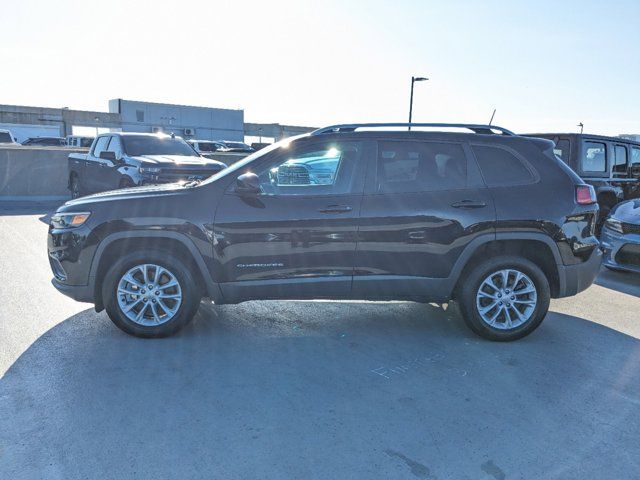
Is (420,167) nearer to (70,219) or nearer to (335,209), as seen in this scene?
(335,209)

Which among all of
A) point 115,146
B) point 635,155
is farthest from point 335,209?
point 115,146

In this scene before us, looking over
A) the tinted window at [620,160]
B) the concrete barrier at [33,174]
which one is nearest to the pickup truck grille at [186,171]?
the concrete barrier at [33,174]

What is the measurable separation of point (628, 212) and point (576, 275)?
10.1 feet

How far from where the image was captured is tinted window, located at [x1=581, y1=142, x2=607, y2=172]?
861cm

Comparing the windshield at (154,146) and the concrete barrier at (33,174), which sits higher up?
the windshield at (154,146)

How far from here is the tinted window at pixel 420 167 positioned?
14.6 ft

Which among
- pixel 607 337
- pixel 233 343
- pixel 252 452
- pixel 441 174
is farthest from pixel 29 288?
pixel 607 337

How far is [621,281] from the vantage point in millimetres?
7047

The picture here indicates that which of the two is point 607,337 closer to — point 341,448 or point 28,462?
point 341,448

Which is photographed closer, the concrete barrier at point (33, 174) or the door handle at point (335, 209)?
the door handle at point (335, 209)

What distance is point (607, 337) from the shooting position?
15.4 feet

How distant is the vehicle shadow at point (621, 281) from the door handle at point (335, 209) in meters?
4.26

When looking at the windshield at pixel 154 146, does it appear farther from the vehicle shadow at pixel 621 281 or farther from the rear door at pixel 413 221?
the vehicle shadow at pixel 621 281

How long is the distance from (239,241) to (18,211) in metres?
9.98
